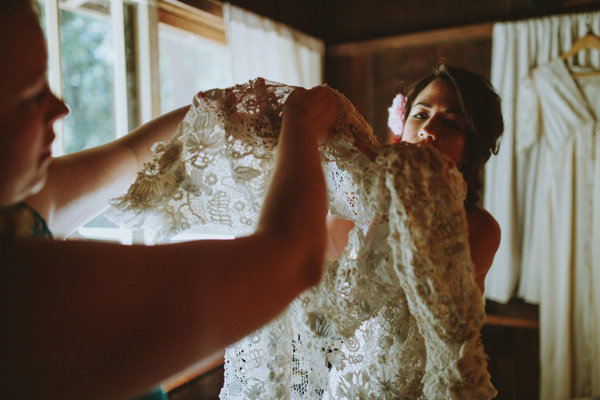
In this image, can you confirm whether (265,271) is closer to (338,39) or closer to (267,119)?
(267,119)

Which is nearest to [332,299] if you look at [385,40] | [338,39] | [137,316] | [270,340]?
[270,340]

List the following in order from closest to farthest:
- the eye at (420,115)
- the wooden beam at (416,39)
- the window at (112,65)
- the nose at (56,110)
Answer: the nose at (56,110) < the eye at (420,115) < the window at (112,65) < the wooden beam at (416,39)

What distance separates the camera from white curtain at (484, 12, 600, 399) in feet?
7.18

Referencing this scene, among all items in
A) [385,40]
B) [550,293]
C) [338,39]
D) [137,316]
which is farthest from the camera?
[338,39]

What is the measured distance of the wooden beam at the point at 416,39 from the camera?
2.46 metres

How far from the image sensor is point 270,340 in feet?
2.41

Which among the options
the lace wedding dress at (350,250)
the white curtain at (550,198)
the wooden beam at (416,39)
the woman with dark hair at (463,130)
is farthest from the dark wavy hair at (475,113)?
the wooden beam at (416,39)

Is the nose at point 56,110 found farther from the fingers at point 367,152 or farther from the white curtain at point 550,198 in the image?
the white curtain at point 550,198

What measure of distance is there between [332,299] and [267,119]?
1.06ft

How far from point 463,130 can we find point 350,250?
72 centimetres

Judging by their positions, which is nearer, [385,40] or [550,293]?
[550,293]

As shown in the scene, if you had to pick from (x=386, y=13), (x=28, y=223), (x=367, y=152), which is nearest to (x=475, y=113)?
(x=367, y=152)

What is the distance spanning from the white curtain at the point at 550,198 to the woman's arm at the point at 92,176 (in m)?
2.18

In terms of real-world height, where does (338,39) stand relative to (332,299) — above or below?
above
